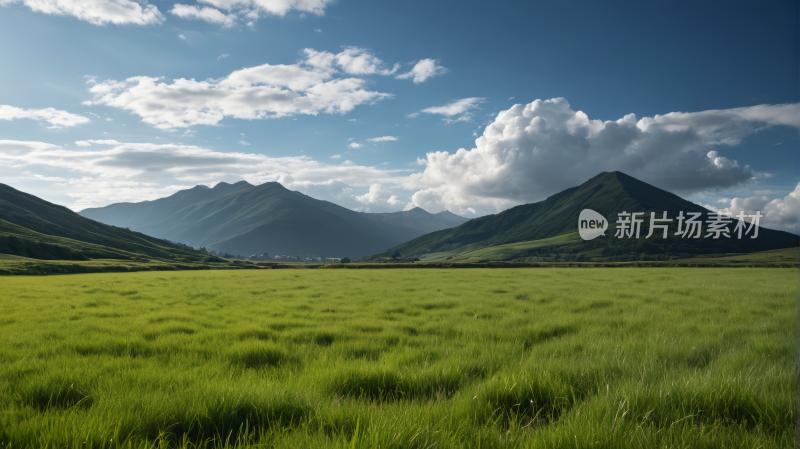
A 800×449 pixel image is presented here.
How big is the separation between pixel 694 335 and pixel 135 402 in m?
9.72

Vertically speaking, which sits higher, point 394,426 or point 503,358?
point 394,426

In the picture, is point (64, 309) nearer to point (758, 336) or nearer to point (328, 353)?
point (328, 353)

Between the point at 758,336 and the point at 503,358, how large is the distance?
5.52m

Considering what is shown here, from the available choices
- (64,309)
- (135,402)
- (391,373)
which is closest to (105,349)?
(135,402)

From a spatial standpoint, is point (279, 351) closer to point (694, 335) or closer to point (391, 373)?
point (391, 373)

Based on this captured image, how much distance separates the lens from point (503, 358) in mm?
5672

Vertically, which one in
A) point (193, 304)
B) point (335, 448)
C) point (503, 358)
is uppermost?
point (335, 448)

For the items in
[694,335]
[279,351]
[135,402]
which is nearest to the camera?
[135,402]

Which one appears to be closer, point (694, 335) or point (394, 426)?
point (394, 426)

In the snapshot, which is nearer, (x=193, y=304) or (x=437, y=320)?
(x=437, y=320)

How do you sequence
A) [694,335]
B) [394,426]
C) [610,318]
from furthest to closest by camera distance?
[610,318], [694,335], [394,426]

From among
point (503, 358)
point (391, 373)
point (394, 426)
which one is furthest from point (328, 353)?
point (394, 426)

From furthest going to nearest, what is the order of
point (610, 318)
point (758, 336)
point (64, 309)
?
1. point (64, 309)
2. point (610, 318)
3. point (758, 336)

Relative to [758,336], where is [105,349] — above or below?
below
